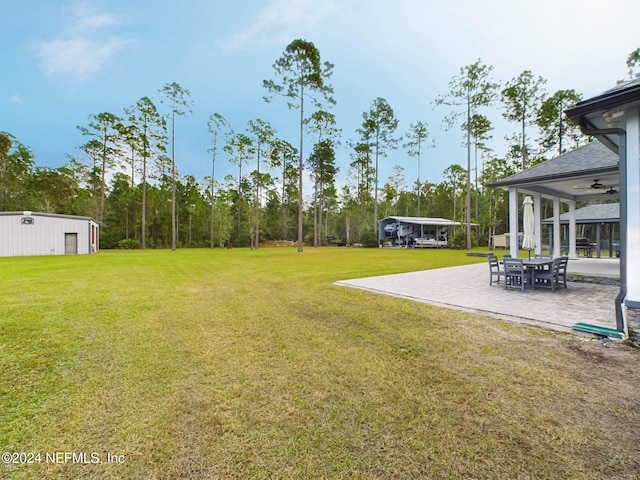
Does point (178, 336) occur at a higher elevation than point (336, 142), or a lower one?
lower

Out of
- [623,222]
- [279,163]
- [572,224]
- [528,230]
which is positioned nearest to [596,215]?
[572,224]

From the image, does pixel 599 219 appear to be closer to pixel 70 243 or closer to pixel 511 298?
pixel 511 298

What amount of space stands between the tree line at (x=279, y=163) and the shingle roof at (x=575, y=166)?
13454 millimetres

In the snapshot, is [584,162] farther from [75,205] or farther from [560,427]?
[75,205]

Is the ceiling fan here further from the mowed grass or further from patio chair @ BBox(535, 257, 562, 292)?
the mowed grass

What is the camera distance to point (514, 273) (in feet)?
22.6

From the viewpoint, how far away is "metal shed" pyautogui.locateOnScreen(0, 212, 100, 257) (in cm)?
1848

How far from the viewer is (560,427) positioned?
81.0 inches

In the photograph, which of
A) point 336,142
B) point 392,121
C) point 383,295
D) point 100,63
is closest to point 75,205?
point 100,63

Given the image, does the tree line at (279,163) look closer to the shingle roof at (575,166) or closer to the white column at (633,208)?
the shingle roof at (575,166)

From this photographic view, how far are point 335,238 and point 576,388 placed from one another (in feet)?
121

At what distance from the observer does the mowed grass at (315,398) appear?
5.72ft

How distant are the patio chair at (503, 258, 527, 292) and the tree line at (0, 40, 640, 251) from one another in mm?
15483

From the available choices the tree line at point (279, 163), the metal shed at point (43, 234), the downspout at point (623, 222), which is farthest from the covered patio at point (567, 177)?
the metal shed at point (43, 234)
